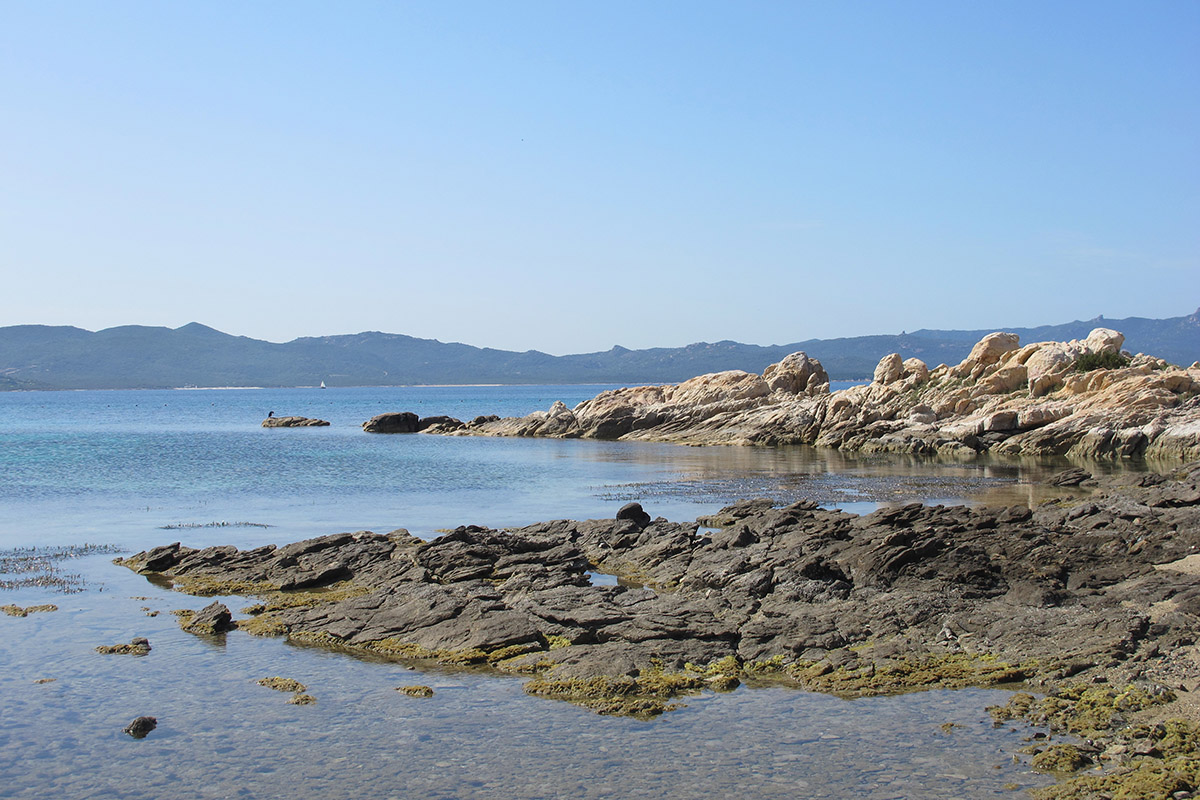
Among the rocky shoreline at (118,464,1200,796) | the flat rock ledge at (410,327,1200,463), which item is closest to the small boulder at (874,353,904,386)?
the flat rock ledge at (410,327,1200,463)

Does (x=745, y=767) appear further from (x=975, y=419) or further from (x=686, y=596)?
(x=975, y=419)

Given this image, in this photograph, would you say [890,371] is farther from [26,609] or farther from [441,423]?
[26,609]

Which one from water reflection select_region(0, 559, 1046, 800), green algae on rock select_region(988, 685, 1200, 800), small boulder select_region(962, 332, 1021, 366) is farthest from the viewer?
small boulder select_region(962, 332, 1021, 366)

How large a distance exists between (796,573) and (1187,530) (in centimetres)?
987

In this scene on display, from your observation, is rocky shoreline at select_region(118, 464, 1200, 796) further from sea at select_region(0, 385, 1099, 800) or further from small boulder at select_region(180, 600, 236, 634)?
sea at select_region(0, 385, 1099, 800)

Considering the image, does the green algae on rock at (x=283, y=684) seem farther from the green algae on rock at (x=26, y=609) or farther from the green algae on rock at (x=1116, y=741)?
the green algae on rock at (x=1116, y=741)

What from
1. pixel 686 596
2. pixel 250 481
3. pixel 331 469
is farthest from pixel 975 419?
pixel 686 596

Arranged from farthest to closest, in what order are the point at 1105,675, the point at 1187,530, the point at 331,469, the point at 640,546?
the point at 331,469, the point at 640,546, the point at 1187,530, the point at 1105,675

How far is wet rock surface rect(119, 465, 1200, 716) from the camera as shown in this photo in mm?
14148

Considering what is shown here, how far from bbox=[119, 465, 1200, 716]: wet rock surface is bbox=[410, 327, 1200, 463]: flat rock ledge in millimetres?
28194

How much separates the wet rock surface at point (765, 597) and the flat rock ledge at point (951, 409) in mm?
28194

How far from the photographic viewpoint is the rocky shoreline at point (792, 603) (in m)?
13.6

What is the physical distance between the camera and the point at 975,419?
5844 cm

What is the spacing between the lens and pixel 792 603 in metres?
17.4
